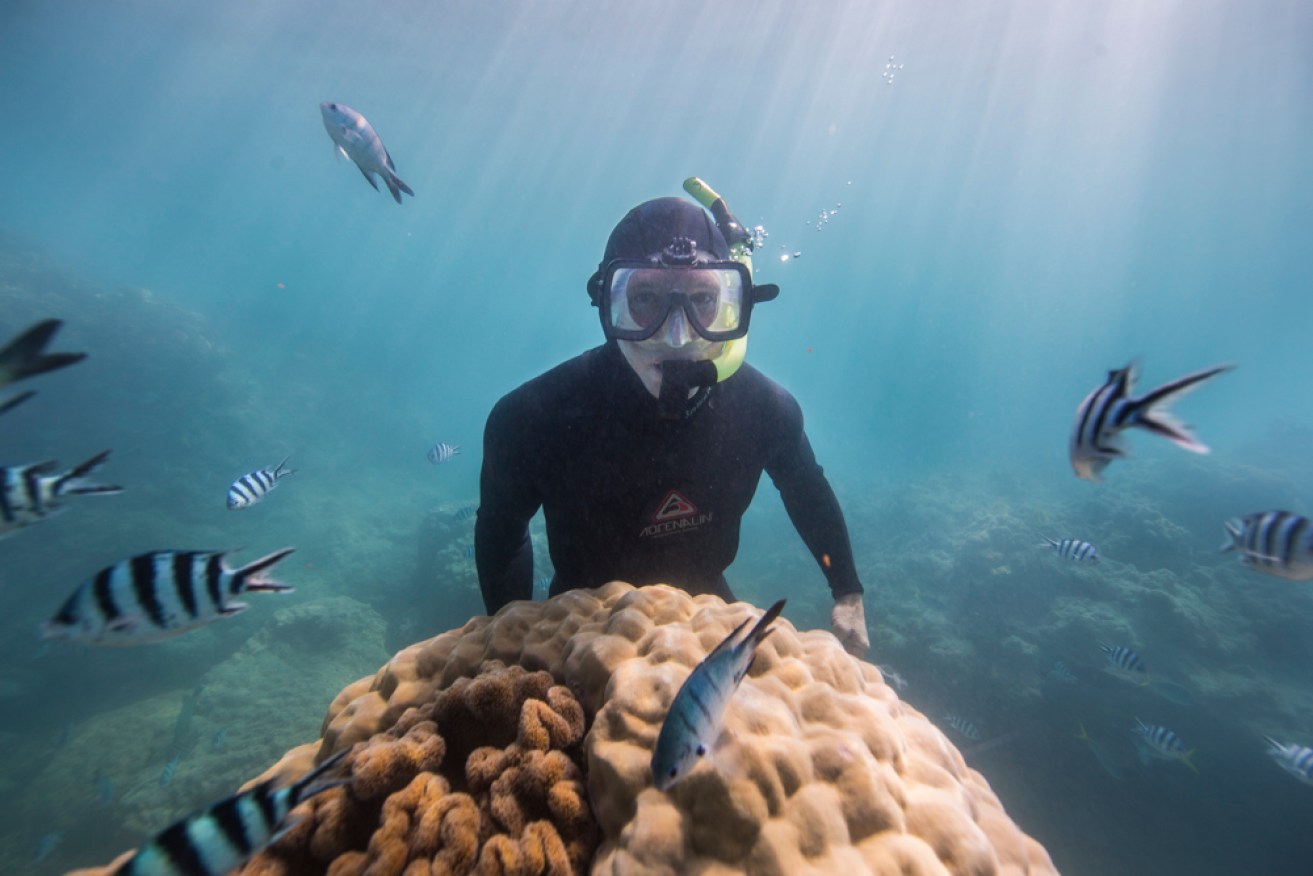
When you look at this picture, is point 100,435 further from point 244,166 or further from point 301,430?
point 244,166

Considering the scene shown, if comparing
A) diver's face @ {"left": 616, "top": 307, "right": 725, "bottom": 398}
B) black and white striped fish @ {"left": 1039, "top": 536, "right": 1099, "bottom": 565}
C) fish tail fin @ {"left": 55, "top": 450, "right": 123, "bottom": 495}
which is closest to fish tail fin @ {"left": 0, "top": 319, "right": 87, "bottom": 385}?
fish tail fin @ {"left": 55, "top": 450, "right": 123, "bottom": 495}

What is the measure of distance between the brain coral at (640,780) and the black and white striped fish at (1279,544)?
243cm

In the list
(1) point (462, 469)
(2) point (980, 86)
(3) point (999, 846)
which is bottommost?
(1) point (462, 469)

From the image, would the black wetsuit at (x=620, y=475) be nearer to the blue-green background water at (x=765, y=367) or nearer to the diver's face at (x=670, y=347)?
the diver's face at (x=670, y=347)

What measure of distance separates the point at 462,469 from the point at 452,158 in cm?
3904

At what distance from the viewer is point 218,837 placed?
1.24 metres

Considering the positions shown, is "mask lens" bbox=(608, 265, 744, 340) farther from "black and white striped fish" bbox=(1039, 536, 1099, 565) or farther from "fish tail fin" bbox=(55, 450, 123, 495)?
"black and white striped fish" bbox=(1039, 536, 1099, 565)

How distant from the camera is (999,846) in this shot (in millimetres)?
1882

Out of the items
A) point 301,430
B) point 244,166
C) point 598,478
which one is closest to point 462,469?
point 301,430

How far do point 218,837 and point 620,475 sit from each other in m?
2.61

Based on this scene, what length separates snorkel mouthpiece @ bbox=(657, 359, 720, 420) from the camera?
3182 mm

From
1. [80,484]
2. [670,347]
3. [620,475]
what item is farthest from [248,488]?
[670,347]

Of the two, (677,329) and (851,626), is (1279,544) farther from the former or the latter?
(677,329)

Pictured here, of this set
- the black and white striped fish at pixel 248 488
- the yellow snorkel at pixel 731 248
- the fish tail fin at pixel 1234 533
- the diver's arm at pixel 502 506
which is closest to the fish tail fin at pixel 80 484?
the diver's arm at pixel 502 506
